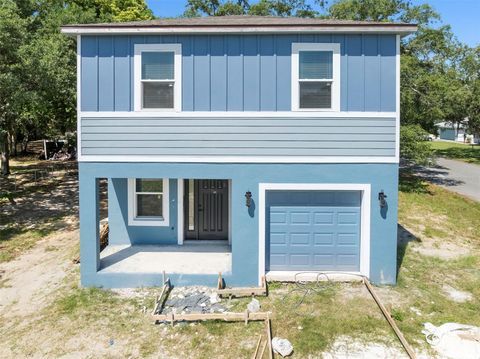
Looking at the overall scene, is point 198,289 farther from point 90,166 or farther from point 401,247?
point 401,247

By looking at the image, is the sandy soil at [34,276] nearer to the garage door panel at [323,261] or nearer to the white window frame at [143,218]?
the white window frame at [143,218]

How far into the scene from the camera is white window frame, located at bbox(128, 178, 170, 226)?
990 centimetres

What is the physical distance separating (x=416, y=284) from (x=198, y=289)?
15.9 feet

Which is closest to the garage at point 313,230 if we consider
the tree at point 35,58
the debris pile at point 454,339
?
the debris pile at point 454,339

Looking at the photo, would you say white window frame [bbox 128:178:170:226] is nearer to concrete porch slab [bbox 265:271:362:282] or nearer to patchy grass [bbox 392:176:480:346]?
concrete porch slab [bbox 265:271:362:282]

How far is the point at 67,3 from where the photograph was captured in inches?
1000

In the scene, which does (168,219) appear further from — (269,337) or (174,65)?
(269,337)

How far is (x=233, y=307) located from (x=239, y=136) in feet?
11.7

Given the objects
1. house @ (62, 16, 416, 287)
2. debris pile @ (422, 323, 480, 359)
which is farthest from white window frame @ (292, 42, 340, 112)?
debris pile @ (422, 323, 480, 359)

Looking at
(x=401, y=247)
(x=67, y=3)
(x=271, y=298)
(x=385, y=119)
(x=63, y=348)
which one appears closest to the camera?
(x=63, y=348)

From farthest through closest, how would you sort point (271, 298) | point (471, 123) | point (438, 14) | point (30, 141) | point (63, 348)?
1. point (30, 141)
2. point (471, 123)
3. point (438, 14)
4. point (271, 298)
5. point (63, 348)

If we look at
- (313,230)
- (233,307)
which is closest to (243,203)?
(313,230)

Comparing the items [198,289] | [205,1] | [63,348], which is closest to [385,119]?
[198,289]

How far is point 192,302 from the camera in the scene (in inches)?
287
